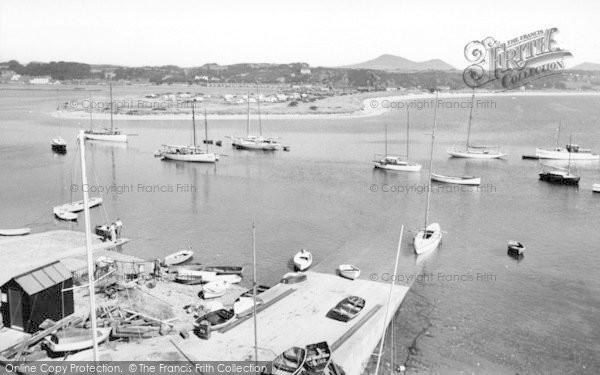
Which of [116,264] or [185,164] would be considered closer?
[116,264]

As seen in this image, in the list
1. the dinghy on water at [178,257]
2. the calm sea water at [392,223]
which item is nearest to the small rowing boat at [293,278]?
the calm sea water at [392,223]

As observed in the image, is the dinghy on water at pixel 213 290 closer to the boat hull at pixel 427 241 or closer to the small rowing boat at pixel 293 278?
the small rowing boat at pixel 293 278

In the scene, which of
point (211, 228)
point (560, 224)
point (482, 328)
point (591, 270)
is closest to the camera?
point (482, 328)

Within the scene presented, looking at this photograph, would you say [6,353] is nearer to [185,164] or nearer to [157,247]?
[157,247]

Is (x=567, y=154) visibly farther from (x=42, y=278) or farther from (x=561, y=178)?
(x=42, y=278)

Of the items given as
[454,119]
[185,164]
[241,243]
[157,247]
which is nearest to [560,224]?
[241,243]
